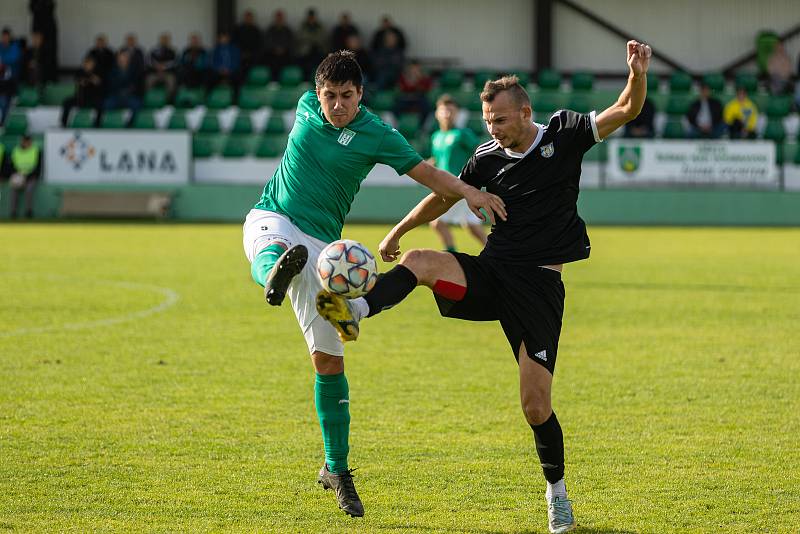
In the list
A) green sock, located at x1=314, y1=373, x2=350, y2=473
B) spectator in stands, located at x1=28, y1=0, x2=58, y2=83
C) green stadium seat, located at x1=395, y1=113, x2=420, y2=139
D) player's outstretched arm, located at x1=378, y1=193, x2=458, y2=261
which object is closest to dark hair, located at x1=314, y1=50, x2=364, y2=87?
player's outstretched arm, located at x1=378, y1=193, x2=458, y2=261

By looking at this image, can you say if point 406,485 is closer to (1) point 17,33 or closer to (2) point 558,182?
(2) point 558,182

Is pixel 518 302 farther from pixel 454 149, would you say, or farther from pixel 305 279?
pixel 454 149

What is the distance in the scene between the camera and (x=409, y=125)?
27234 millimetres

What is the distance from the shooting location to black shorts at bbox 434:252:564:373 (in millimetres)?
5074

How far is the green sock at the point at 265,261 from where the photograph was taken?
16.2 feet

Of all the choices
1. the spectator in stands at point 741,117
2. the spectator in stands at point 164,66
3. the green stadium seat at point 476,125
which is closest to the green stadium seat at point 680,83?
the spectator in stands at point 741,117

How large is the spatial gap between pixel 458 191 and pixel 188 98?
2422 centimetres

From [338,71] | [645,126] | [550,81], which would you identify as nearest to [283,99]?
[550,81]

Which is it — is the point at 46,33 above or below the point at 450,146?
above

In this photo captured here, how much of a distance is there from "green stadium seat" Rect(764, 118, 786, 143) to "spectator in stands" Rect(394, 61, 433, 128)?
7.95 meters

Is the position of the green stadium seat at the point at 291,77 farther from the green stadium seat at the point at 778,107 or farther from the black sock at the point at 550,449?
the black sock at the point at 550,449

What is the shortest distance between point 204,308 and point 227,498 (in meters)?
6.91

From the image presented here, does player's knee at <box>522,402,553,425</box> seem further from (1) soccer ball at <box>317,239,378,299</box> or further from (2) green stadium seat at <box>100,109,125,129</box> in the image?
(2) green stadium seat at <box>100,109,125,129</box>

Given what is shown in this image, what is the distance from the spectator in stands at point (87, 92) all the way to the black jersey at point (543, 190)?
938 inches
